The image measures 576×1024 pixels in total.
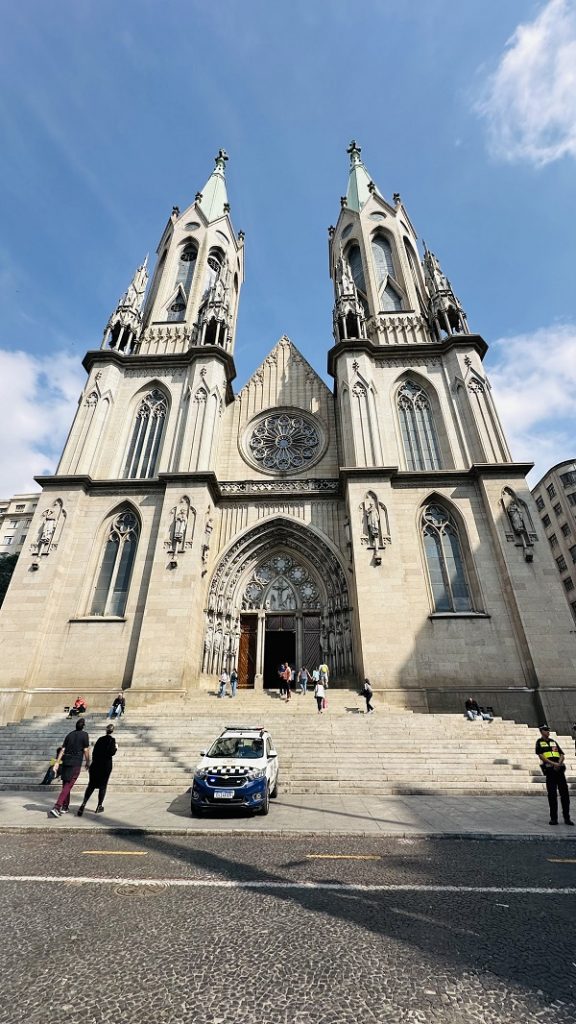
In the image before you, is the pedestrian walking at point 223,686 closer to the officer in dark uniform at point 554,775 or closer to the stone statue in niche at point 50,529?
the stone statue in niche at point 50,529

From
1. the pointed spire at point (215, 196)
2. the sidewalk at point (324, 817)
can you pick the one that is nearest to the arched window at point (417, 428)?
the sidewalk at point (324, 817)

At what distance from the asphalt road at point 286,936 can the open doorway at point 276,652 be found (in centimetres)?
1332

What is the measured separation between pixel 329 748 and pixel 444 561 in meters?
9.69

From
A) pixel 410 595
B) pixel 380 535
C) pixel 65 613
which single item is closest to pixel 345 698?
pixel 410 595

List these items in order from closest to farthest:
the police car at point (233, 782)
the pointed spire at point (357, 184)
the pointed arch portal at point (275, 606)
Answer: the police car at point (233, 782) → the pointed arch portal at point (275, 606) → the pointed spire at point (357, 184)

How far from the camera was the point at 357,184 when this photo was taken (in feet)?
113

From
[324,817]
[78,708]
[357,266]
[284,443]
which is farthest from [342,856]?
[357,266]

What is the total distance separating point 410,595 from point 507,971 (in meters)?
14.0

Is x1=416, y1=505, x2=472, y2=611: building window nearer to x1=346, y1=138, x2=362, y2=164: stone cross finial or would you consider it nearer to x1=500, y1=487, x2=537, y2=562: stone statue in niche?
x1=500, y1=487, x2=537, y2=562: stone statue in niche

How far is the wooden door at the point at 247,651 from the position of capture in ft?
58.1

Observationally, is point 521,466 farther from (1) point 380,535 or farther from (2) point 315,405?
(2) point 315,405

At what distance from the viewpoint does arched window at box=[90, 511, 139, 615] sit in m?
16.9

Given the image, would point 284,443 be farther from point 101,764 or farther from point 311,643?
point 101,764

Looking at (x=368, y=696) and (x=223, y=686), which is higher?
(x=223, y=686)
